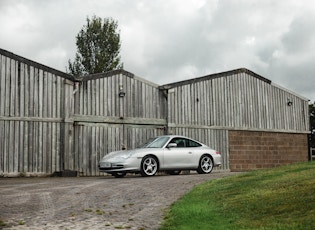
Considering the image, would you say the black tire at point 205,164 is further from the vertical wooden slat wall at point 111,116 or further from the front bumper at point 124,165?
the vertical wooden slat wall at point 111,116

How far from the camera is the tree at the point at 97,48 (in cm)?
3934

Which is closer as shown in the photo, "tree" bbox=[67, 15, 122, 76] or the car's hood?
the car's hood

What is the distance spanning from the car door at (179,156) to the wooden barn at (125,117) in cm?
424

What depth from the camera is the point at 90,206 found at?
311 inches

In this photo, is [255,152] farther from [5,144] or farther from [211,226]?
[211,226]

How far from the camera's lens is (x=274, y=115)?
25.5 m

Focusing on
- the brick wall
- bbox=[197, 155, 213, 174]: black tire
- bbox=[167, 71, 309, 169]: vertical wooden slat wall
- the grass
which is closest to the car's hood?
bbox=[197, 155, 213, 174]: black tire

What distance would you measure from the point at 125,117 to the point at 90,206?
12.0 meters

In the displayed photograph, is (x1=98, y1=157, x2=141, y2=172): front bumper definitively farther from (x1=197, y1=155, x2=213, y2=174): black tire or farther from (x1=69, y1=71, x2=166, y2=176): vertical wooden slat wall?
(x1=69, y1=71, x2=166, y2=176): vertical wooden slat wall

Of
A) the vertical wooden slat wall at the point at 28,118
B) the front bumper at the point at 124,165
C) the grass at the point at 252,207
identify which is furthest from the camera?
the vertical wooden slat wall at the point at 28,118

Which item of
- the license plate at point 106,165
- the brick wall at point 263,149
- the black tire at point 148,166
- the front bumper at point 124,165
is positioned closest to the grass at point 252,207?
the front bumper at point 124,165

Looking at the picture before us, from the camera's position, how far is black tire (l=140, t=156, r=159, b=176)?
14617mm

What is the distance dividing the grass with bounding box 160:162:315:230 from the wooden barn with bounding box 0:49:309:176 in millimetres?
10099

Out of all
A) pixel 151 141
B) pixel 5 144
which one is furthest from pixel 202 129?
pixel 5 144
